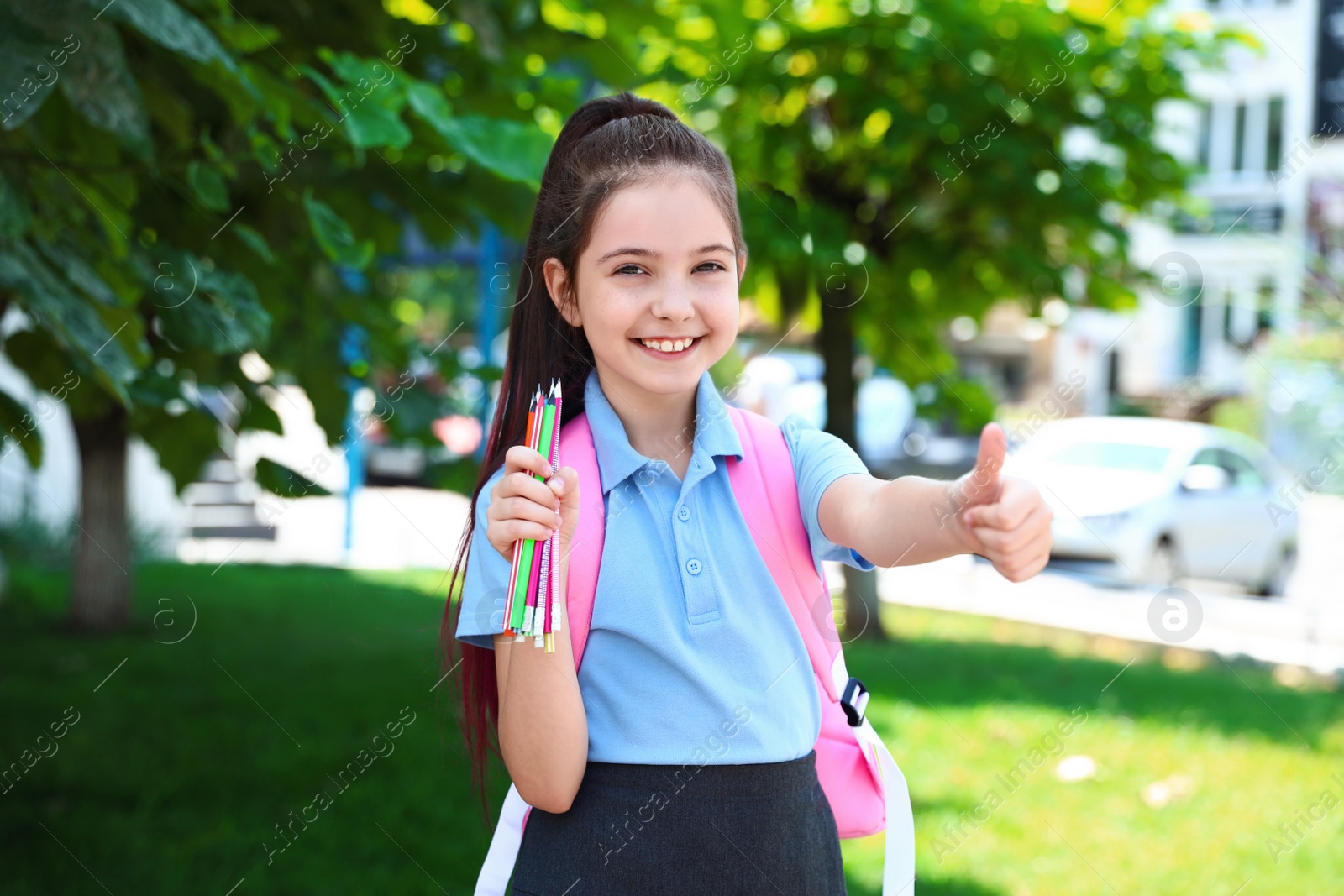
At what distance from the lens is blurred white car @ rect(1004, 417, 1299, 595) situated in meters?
9.97

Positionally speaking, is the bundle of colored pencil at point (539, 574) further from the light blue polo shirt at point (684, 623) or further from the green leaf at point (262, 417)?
the green leaf at point (262, 417)

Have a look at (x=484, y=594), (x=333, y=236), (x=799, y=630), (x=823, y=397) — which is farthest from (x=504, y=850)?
(x=823, y=397)

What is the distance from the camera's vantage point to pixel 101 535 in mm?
6340

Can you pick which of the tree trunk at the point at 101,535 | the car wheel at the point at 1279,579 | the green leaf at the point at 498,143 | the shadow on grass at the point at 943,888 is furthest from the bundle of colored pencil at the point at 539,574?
the car wheel at the point at 1279,579

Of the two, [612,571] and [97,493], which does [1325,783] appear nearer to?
[612,571]

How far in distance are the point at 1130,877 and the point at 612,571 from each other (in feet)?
9.34

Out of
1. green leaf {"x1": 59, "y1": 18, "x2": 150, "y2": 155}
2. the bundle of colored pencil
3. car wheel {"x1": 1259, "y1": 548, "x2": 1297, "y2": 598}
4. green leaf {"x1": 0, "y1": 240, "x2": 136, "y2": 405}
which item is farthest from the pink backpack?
car wheel {"x1": 1259, "y1": 548, "x2": 1297, "y2": 598}

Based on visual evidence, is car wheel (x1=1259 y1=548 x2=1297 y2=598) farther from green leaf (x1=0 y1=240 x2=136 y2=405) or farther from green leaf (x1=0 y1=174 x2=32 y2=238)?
green leaf (x1=0 y1=174 x2=32 y2=238)

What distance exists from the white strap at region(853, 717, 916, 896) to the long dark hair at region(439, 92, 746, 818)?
498 millimetres

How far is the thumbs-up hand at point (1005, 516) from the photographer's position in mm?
1102

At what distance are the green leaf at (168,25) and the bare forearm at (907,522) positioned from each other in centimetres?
127

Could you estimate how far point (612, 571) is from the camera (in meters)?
1.40

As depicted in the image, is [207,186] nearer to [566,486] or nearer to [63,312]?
[63,312]

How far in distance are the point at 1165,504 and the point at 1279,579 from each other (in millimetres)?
1530
